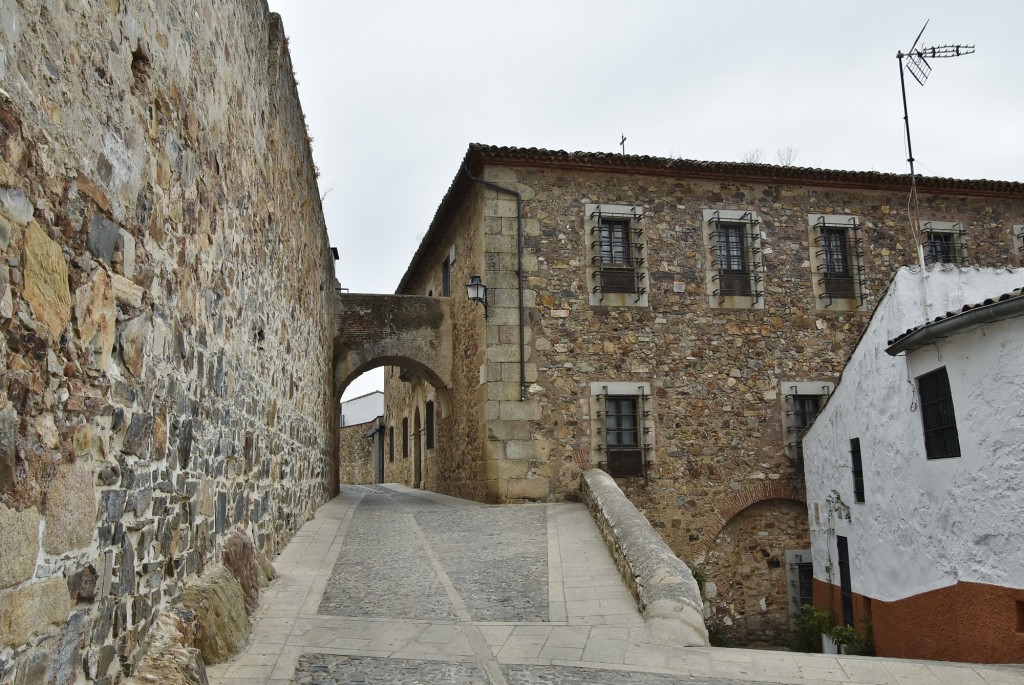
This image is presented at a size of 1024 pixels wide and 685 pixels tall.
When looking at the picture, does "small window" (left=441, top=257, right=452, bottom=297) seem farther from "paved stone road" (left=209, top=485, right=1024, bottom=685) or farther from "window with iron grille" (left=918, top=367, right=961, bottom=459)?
"window with iron grille" (left=918, top=367, right=961, bottom=459)

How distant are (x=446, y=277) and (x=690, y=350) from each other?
16.7 feet

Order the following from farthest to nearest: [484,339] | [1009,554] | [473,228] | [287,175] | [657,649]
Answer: [473,228] → [484,339] → [287,175] → [1009,554] → [657,649]

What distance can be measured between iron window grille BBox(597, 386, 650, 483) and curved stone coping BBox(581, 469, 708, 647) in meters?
3.31

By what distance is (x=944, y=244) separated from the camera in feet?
44.4

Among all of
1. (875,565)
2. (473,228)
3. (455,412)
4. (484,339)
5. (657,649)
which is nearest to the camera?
(657,649)

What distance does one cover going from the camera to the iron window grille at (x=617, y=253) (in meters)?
12.3

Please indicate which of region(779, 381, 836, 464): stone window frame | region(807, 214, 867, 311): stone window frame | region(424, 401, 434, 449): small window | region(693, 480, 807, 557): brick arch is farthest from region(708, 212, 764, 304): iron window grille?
region(424, 401, 434, 449): small window

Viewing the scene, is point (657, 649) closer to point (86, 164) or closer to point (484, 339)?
point (86, 164)

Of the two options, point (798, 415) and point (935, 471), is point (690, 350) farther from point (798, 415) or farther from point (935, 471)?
point (935, 471)

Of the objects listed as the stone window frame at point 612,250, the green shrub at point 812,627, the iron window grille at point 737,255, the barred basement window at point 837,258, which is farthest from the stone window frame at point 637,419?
the barred basement window at point 837,258

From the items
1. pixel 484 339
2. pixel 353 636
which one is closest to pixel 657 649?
pixel 353 636

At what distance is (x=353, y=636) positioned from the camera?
17.3 ft

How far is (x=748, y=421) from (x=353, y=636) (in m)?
8.59

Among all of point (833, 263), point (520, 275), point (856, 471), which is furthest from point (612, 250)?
point (856, 471)
